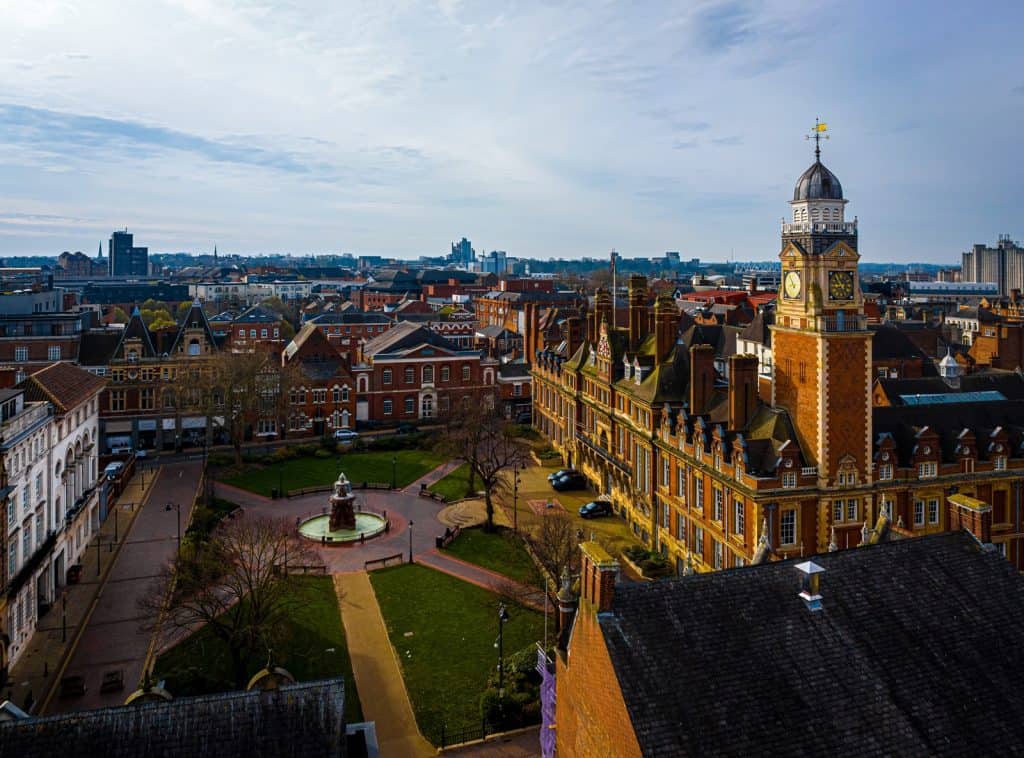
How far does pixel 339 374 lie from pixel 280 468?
18.5 m

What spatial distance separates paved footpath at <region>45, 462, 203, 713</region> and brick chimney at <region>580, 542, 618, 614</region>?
2382 centimetres

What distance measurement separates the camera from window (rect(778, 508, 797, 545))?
4206 centimetres

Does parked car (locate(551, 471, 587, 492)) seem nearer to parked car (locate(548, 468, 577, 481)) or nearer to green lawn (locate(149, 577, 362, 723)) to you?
parked car (locate(548, 468, 577, 481))

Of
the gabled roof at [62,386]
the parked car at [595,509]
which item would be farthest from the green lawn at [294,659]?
the parked car at [595,509]

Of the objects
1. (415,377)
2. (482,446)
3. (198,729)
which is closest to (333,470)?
(482,446)

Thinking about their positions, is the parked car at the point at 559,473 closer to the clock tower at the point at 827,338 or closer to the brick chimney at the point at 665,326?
the brick chimney at the point at 665,326

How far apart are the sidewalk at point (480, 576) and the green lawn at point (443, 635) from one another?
0.63 metres

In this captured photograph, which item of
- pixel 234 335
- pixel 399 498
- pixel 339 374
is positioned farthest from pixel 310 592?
pixel 234 335

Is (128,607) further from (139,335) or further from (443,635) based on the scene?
(139,335)

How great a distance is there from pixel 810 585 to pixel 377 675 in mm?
21489

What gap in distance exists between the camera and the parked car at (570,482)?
217 ft

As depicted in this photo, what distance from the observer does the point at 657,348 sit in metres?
59.1

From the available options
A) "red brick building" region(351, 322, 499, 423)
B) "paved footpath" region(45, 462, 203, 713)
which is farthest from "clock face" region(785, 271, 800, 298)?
"red brick building" region(351, 322, 499, 423)

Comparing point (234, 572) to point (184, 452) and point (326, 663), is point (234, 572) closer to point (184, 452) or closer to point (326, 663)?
point (326, 663)
